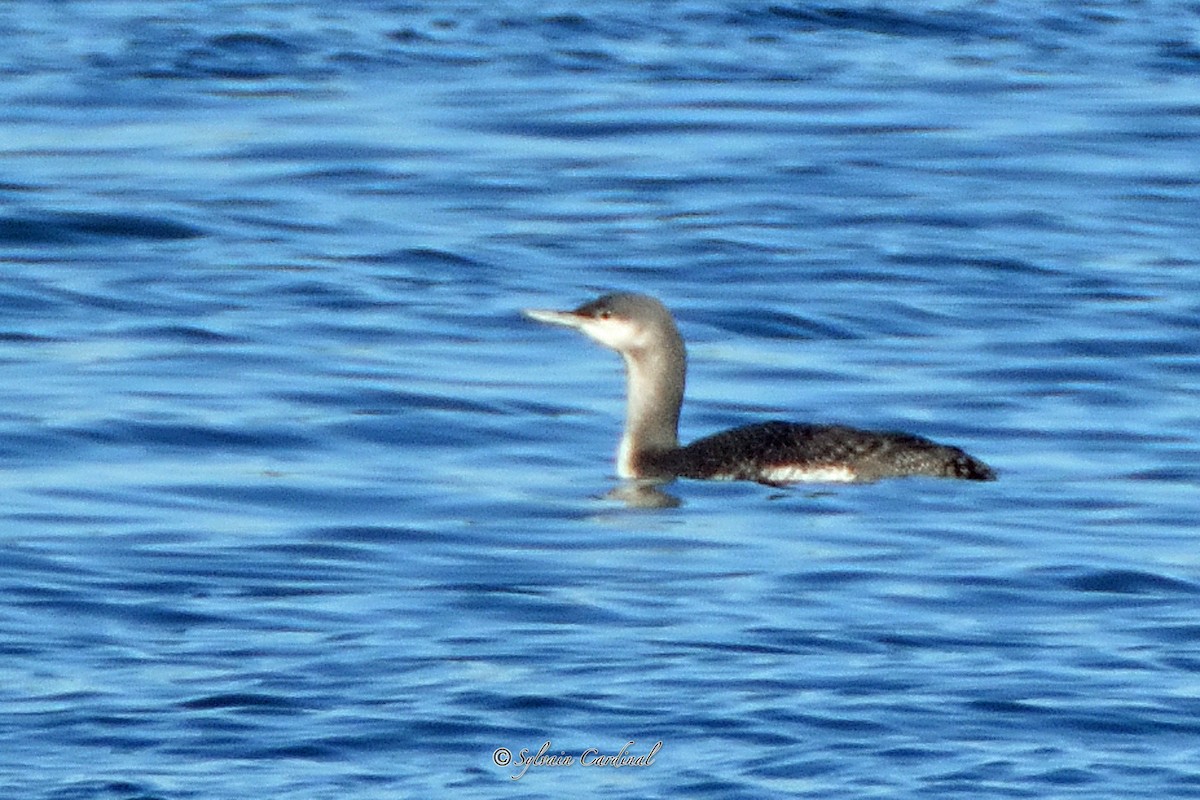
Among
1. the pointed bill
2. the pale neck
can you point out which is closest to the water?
the pale neck

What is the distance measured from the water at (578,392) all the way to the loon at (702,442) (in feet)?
0.37

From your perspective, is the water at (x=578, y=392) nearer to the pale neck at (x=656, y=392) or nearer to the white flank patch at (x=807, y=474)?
the white flank patch at (x=807, y=474)

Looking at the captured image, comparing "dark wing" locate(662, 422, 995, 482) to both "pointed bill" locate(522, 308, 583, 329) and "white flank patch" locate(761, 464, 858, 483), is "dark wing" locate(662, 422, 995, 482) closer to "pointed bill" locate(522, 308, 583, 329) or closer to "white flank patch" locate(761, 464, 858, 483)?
"white flank patch" locate(761, 464, 858, 483)

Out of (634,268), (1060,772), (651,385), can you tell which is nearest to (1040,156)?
(634,268)

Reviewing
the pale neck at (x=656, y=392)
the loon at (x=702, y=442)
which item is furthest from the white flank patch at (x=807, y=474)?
the pale neck at (x=656, y=392)

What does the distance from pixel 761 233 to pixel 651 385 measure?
242 inches

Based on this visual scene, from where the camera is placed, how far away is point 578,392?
14.1 metres

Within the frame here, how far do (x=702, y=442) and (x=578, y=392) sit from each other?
1.89 m

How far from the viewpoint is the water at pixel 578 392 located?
A: 25.6 feet

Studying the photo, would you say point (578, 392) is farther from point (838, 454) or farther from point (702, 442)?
point (838, 454)

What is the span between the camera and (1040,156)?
70.3ft

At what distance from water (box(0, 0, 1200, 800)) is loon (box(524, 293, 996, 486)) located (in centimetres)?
11

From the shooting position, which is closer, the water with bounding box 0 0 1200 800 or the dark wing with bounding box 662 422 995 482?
the water with bounding box 0 0 1200 800

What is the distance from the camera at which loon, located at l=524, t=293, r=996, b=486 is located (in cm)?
1173
